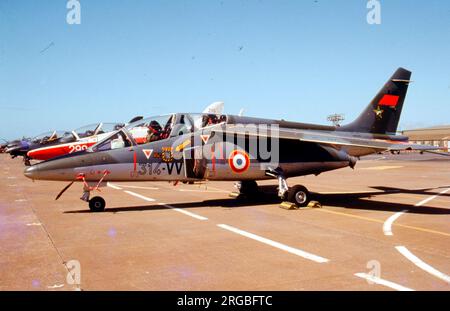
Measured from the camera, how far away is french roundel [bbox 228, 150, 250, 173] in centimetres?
1266

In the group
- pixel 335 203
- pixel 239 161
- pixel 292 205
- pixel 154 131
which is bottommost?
pixel 335 203

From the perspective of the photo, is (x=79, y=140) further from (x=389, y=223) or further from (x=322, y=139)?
(x=389, y=223)

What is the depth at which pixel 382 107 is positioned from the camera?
16.6 m

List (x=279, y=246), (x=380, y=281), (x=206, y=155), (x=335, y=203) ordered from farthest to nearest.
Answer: (x=335, y=203), (x=206, y=155), (x=279, y=246), (x=380, y=281)

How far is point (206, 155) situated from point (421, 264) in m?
7.29

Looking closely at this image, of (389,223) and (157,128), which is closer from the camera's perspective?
(389,223)

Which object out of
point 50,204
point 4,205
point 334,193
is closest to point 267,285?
point 50,204

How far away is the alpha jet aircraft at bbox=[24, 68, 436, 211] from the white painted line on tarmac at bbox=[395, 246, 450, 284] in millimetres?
5100

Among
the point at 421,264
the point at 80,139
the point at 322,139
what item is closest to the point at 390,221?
the point at 322,139

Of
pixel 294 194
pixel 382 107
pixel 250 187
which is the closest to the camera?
pixel 294 194
